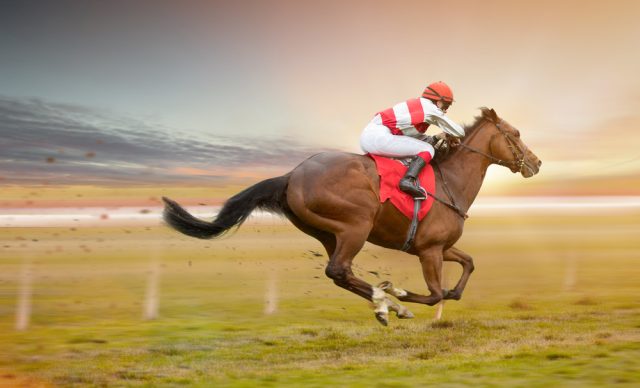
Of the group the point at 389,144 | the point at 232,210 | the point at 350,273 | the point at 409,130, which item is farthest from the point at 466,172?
the point at 232,210

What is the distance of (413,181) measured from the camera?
7926mm

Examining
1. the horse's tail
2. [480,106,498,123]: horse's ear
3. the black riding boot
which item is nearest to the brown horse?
the horse's tail

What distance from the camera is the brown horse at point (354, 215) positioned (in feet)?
25.5

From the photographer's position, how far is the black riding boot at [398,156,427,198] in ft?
25.8

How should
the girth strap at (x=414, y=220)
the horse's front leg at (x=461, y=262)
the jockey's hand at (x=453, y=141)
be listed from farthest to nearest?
the jockey's hand at (x=453, y=141)
the horse's front leg at (x=461, y=262)
the girth strap at (x=414, y=220)

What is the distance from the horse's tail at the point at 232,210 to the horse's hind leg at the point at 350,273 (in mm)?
869

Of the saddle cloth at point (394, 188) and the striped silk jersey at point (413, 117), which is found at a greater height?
the striped silk jersey at point (413, 117)

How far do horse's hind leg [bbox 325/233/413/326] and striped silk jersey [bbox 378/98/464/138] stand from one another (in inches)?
58.5

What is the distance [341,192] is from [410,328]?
2415mm

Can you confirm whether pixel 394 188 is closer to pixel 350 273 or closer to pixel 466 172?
pixel 350 273

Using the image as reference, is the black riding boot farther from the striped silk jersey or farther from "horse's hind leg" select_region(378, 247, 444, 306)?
"horse's hind leg" select_region(378, 247, 444, 306)

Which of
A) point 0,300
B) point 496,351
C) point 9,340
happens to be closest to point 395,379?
point 496,351

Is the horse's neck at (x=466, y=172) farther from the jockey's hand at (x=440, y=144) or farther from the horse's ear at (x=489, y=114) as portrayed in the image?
the horse's ear at (x=489, y=114)

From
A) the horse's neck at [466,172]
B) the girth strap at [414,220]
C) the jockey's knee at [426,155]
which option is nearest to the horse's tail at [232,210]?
the girth strap at [414,220]
